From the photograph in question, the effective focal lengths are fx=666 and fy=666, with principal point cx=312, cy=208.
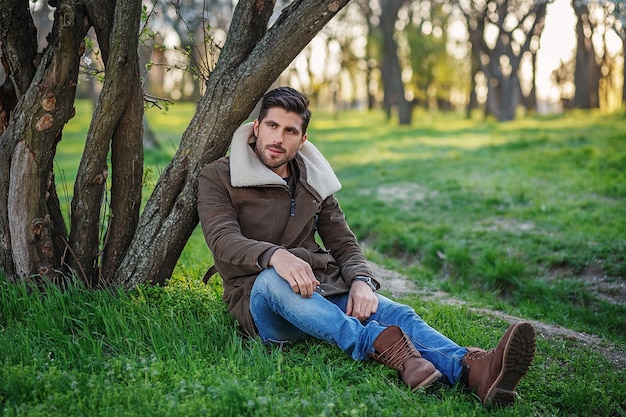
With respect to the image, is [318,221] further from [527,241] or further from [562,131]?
[562,131]

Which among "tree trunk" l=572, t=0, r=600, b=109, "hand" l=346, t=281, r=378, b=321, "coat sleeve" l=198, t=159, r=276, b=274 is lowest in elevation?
"hand" l=346, t=281, r=378, b=321

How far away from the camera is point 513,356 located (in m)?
3.55

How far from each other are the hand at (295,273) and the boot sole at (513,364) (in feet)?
3.76

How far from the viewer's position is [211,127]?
15.5ft

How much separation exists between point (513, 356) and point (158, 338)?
82.9 inches

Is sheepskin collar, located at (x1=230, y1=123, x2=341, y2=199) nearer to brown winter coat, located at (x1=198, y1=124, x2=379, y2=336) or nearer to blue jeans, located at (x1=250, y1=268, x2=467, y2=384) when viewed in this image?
brown winter coat, located at (x1=198, y1=124, x2=379, y2=336)

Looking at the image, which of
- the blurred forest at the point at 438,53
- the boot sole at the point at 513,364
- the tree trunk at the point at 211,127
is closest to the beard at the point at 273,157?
the tree trunk at the point at 211,127

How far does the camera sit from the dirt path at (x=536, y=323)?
16.2ft

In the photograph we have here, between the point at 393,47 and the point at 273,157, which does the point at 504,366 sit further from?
the point at 393,47

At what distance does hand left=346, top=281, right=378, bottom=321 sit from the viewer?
13.7 ft

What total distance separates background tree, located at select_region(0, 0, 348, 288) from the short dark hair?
19 centimetres

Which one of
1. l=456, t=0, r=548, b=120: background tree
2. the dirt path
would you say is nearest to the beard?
the dirt path

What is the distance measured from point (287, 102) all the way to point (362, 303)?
1.41 metres

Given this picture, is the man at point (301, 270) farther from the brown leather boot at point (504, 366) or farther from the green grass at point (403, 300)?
the green grass at point (403, 300)
